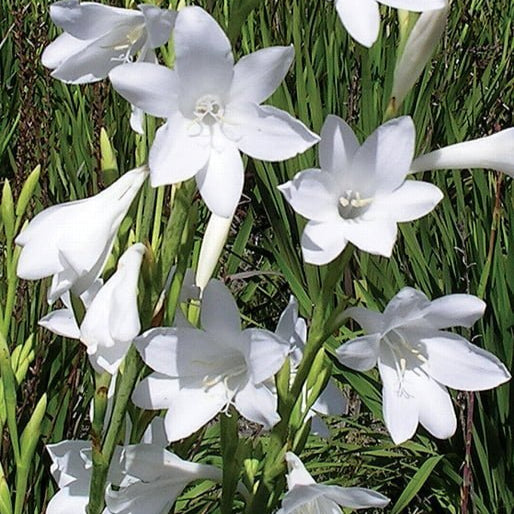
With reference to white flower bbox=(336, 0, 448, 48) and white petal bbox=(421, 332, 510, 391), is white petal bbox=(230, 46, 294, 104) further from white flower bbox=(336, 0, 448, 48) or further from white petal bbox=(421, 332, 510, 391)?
white petal bbox=(421, 332, 510, 391)

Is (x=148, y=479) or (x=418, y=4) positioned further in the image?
(x=148, y=479)

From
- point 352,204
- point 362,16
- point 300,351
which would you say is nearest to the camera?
point 362,16

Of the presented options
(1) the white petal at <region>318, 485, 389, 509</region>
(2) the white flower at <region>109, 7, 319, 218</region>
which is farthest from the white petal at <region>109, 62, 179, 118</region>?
(1) the white petal at <region>318, 485, 389, 509</region>

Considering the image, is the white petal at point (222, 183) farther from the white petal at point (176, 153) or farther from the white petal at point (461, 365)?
the white petal at point (461, 365)

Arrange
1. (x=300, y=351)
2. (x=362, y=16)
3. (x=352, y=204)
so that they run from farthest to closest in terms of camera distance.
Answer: (x=300, y=351) → (x=352, y=204) → (x=362, y=16)

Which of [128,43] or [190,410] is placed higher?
[128,43]

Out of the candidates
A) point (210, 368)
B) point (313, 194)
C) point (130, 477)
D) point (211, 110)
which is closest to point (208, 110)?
point (211, 110)

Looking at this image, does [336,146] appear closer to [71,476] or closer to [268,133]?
[268,133]

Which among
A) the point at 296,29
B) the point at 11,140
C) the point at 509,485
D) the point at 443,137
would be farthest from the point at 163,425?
the point at 11,140
